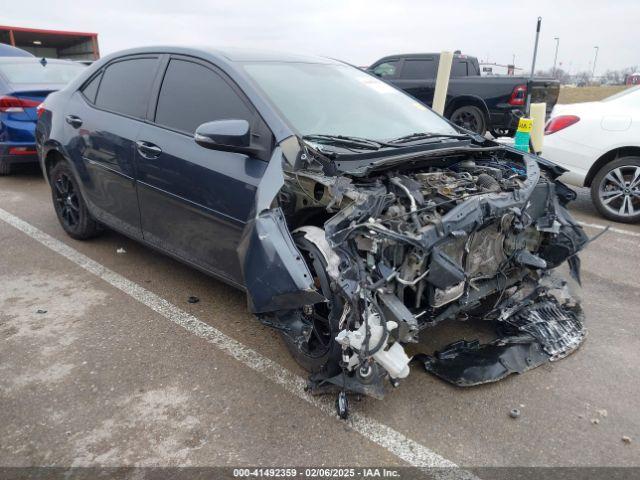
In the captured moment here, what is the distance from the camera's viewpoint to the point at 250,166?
294cm

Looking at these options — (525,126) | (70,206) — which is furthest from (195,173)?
(525,126)

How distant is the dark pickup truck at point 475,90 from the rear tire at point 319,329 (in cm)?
798

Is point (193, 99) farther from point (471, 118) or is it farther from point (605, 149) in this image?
point (471, 118)

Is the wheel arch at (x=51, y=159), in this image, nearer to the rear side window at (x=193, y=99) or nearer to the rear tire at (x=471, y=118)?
the rear side window at (x=193, y=99)

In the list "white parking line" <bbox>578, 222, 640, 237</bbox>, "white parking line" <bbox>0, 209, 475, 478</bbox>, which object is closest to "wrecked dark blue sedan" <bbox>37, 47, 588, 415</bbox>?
"white parking line" <bbox>0, 209, 475, 478</bbox>

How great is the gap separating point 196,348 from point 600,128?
502 centimetres

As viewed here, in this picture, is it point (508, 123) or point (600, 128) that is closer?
point (600, 128)

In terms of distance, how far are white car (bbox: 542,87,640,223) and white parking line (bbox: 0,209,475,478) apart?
4492 millimetres

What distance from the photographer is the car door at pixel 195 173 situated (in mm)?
2988

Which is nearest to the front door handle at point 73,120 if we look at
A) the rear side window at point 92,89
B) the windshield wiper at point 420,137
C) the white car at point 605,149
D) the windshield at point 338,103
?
the rear side window at point 92,89

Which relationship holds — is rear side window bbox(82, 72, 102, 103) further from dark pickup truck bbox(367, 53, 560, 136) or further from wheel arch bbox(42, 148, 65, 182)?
dark pickup truck bbox(367, 53, 560, 136)

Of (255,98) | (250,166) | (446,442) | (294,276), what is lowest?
(446,442)

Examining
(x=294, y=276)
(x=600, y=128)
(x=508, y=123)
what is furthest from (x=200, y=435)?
→ (x=508, y=123)

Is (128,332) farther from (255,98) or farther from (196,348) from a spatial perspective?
(255,98)
